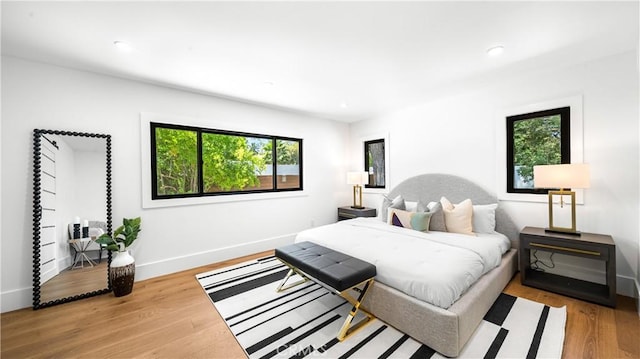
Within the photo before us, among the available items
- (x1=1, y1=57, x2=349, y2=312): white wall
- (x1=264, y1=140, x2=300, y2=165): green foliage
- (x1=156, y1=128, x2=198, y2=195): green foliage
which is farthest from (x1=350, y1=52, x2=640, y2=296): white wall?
(x1=156, y1=128, x2=198, y2=195): green foliage

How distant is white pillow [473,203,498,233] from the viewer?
3158mm

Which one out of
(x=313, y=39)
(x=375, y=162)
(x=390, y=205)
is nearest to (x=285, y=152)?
(x=375, y=162)

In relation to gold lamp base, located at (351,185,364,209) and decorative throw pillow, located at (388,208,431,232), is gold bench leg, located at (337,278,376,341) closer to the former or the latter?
decorative throw pillow, located at (388,208,431,232)

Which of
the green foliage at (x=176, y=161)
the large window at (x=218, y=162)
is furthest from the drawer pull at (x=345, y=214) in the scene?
the green foliage at (x=176, y=161)

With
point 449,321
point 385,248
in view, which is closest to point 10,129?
point 385,248

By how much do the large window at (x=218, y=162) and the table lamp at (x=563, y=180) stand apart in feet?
11.6

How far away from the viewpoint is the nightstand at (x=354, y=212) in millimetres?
4747

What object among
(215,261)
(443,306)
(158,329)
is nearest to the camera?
(443,306)

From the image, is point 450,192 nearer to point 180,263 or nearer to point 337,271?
point 337,271

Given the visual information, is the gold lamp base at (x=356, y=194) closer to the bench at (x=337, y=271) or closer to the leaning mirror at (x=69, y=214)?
the bench at (x=337, y=271)

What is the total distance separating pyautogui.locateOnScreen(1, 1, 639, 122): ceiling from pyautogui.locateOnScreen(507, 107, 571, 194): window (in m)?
0.64

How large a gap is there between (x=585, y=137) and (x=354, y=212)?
3.29m

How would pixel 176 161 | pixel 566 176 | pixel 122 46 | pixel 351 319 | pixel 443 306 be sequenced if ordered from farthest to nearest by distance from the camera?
pixel 176 161 → pixel 566 176 → pixel 122 46 → pixel 351 319 → pixel 443 306

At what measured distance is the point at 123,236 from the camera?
2947mm
